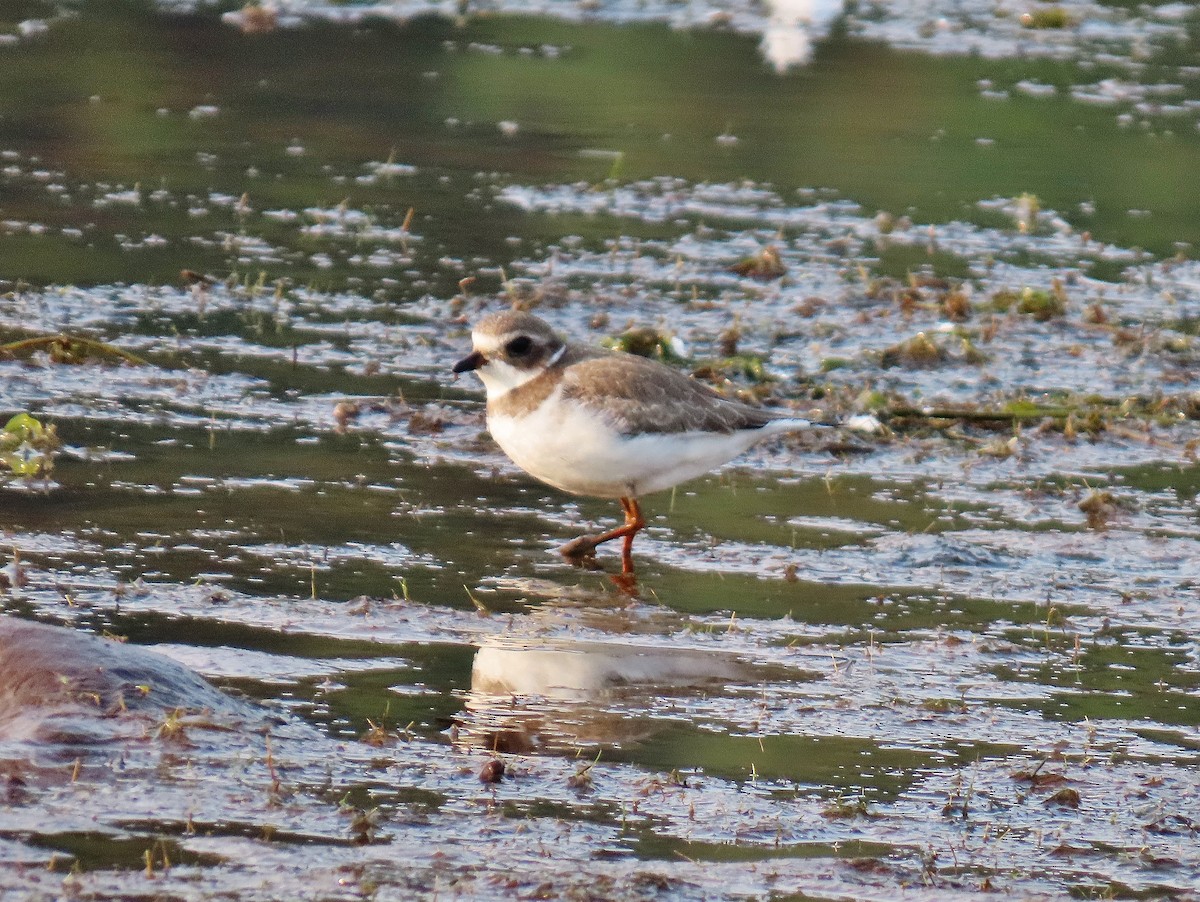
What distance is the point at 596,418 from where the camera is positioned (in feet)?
24.5

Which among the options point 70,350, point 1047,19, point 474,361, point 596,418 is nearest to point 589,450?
point 596,418

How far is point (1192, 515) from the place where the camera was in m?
8.42

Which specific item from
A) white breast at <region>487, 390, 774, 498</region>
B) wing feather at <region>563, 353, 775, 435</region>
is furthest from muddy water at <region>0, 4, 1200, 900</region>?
wing feather at <region>563, 353, 775, 435</region>

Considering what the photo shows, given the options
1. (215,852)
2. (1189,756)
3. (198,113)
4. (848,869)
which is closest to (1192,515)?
(1189,756)

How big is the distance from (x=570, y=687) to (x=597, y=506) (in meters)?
2.49

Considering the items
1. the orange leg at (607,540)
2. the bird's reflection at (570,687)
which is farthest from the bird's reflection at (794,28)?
the bird's reflection at (570,687)

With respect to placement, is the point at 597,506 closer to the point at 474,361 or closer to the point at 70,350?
the point at 474,361

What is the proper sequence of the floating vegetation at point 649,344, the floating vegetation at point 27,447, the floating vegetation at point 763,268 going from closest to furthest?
the floating vegetation at point 27,447
the floating vegetation at point 649,344
the floating vegetation at point 763,268

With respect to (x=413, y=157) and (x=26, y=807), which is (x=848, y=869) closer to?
(x=26, y=807)

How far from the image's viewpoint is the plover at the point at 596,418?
7.48 metres

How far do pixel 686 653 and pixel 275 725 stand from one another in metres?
1.60

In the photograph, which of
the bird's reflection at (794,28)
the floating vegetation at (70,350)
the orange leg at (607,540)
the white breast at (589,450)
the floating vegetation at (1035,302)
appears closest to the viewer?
the white breast at (589,450)

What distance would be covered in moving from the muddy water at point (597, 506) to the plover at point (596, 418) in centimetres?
33

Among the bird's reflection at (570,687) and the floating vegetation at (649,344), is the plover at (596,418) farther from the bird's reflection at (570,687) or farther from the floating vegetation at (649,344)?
the floating vegetation at (649,344)
